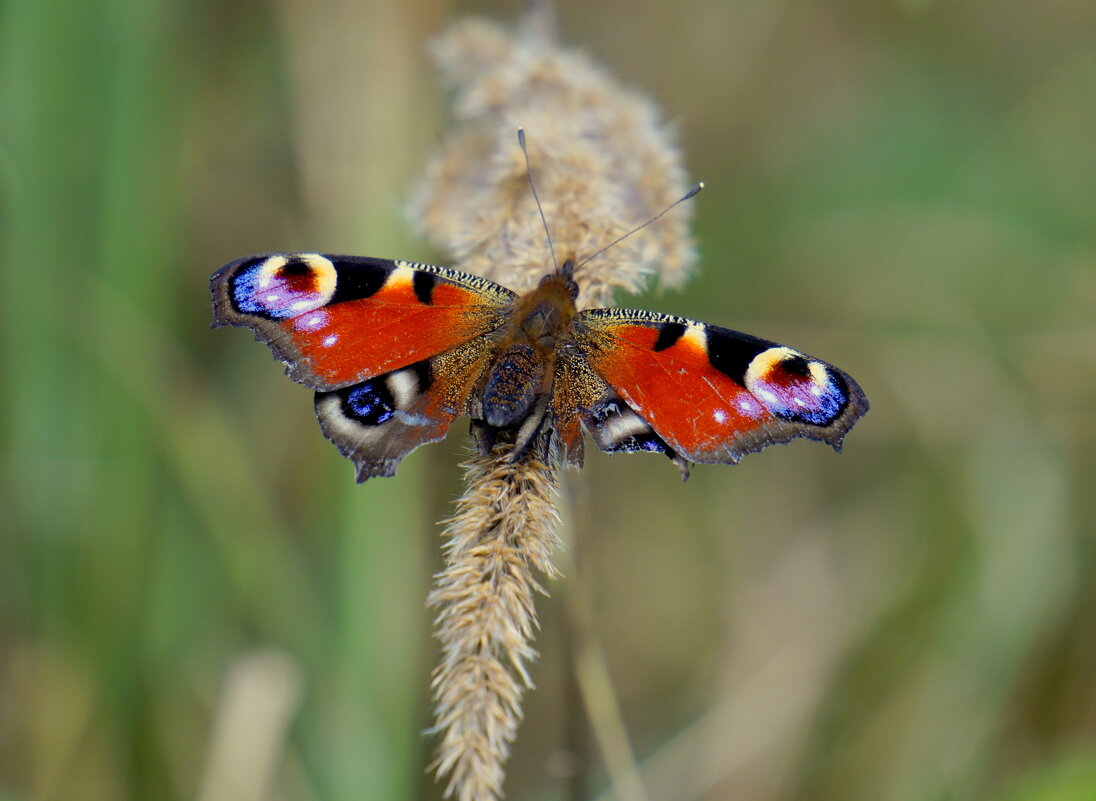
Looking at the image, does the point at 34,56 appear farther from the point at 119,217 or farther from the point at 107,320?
the point at 107,320

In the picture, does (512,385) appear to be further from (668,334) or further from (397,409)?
(668,334)

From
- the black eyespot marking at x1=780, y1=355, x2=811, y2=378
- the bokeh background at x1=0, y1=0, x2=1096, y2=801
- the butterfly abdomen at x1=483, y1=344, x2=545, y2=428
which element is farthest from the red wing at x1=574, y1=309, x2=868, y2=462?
the bokeh background at x1=0, y1=0, x2=1096, y2=801

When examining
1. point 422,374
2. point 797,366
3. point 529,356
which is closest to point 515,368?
point 529,356

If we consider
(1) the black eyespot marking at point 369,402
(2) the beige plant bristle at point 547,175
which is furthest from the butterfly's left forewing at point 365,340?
(2) the beige plant bristle at point 547,175

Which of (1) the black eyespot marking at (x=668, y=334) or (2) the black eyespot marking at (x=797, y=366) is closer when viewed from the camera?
(2) the black eyespot marking at (x=797, y=366)

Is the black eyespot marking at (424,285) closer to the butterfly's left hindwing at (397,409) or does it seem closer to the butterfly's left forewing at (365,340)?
the butterfly's left forewing at (365,340)

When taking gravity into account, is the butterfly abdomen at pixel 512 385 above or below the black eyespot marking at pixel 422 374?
below

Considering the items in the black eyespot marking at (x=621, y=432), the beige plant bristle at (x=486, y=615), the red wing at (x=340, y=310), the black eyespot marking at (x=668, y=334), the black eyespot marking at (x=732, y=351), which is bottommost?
the beige plant bristle at (x=486, y=615)
